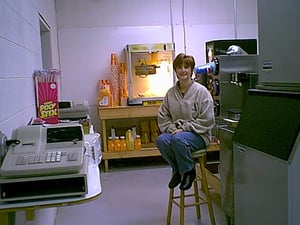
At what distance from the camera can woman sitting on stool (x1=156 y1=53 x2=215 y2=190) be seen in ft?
9.97

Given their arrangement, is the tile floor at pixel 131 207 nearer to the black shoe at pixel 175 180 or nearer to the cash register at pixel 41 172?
the black shoe at pixel 175 180

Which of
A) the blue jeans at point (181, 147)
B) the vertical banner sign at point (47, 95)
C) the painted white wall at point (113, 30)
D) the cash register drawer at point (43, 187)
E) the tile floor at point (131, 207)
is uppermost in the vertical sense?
the painted white wall at point (113, 30)

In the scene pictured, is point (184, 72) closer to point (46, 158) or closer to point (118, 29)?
point (46, 158)

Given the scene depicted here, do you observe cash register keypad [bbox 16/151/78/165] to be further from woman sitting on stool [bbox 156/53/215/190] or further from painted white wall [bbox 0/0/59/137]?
woman sitting on stool [bbox 156/53/215/190]

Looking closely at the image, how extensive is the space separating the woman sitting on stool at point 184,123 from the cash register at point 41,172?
1.48m

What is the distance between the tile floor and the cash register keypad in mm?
2027

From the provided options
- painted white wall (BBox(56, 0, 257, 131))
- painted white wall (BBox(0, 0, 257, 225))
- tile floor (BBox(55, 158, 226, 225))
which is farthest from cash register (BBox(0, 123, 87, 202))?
painted white wall (BBox(56, 0, 257, 131))

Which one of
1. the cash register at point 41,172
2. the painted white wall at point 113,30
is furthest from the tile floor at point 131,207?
the cash register at point 41,172

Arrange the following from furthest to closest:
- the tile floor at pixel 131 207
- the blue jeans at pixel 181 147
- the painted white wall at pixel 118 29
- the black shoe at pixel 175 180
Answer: the painted white wall at pixel 118 29, the tile floor at pixel 131 207, the black shoe at pixel 175 180, the blue jeans at pixel 181 147

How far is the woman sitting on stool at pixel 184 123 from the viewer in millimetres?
3040

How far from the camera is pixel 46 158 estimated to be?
157 centimetres

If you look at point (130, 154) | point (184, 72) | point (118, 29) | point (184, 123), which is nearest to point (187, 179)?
point (184, 123)

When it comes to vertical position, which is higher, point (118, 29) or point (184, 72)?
point (118, 29)

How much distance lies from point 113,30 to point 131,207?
303 cm
